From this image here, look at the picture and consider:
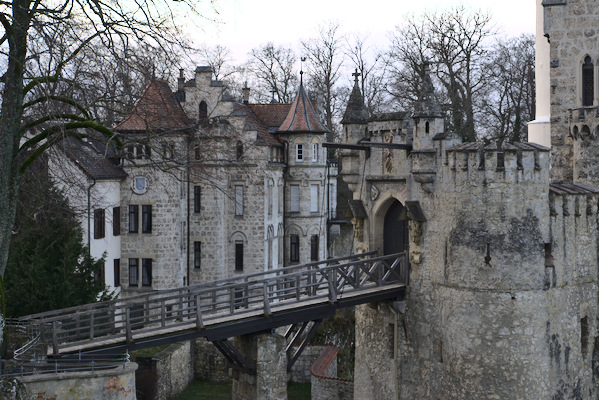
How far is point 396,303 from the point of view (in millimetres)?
22109

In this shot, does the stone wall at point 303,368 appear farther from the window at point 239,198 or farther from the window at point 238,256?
the window at point 239,198

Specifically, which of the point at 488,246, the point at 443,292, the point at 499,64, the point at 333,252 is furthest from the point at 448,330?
the point at 499,64

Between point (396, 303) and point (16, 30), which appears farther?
point (396, 303)

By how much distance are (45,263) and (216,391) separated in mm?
9762

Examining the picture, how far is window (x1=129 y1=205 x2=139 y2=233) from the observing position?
3647 centimetres

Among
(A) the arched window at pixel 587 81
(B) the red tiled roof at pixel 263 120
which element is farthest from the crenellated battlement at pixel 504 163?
(B) the red tiled roof at pixel 263 120

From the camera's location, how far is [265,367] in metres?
20.8

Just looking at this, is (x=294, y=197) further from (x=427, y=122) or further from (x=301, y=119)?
(x=427, y=122)

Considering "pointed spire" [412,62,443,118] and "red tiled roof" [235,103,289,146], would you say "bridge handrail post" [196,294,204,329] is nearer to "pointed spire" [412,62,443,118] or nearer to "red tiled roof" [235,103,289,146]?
"pointed spire" [412,62,443,118]

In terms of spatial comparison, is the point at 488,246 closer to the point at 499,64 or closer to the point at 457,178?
the point at 457,178

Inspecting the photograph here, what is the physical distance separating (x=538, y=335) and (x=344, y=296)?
446cm

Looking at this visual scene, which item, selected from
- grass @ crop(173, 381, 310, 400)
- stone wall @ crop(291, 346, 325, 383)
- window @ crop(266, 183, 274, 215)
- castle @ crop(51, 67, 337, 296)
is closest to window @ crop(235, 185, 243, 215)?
castle @ crop(51, 67, 337, 296)

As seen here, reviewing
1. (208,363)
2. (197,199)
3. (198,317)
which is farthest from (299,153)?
(198,317)

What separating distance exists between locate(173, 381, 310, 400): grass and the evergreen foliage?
7.07 metres
